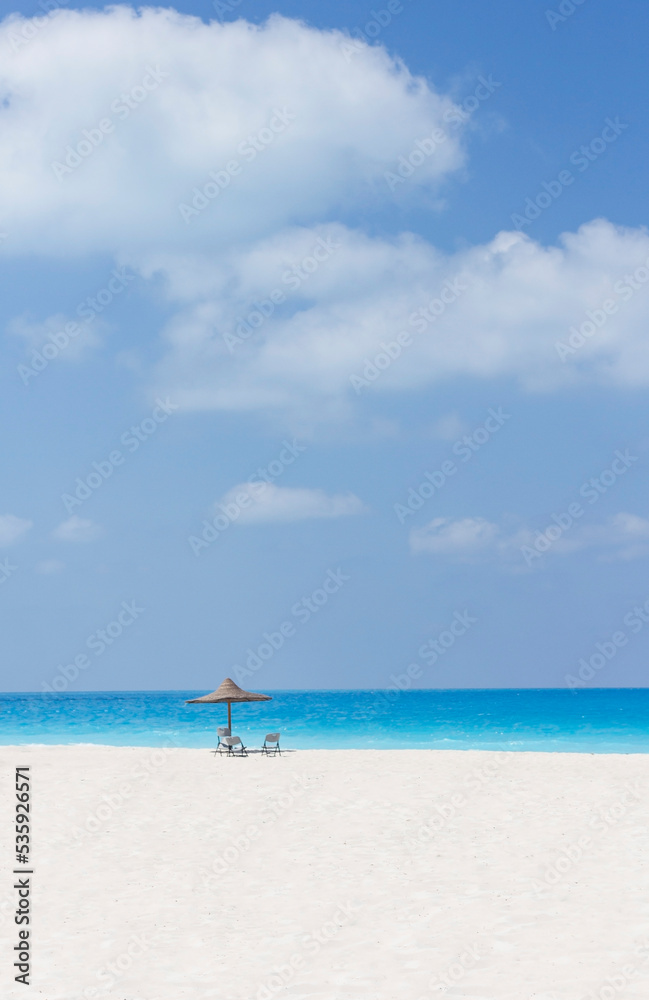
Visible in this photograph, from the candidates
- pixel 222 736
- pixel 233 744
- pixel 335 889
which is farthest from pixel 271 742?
pixel 335 889

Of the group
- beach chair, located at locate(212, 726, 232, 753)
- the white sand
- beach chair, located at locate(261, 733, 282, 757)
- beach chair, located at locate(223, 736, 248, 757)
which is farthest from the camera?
beach chair, located at locate(212, 726, 232, 753)

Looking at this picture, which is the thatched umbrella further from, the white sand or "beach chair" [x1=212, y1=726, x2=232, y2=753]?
the white sand

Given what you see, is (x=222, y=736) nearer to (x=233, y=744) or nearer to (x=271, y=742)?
(x=233, y=744)

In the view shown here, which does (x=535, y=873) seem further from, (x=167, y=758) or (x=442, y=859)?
(x=167, y=758)

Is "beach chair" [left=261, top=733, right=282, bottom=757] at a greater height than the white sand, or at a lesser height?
greater

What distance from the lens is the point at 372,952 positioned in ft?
23.1

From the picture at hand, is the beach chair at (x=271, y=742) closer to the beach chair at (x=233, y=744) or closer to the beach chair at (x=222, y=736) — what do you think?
the beach chair at (x=233, y=744)

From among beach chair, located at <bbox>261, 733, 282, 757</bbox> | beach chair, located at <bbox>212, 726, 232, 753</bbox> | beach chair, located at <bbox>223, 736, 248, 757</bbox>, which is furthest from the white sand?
beach chair, located at <bbox>212, 726, 232, 753</bbox>

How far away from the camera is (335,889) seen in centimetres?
908

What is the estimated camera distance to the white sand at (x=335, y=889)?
6469 mm

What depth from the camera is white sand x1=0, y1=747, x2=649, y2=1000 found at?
647 cm

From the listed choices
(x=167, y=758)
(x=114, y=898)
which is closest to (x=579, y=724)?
(x=167, y=758)

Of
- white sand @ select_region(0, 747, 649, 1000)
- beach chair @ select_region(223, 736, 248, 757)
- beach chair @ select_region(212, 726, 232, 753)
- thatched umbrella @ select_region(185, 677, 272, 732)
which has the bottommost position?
white sand @ select_region(0, 747, 649, 1000)

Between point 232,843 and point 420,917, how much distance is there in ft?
13.4
